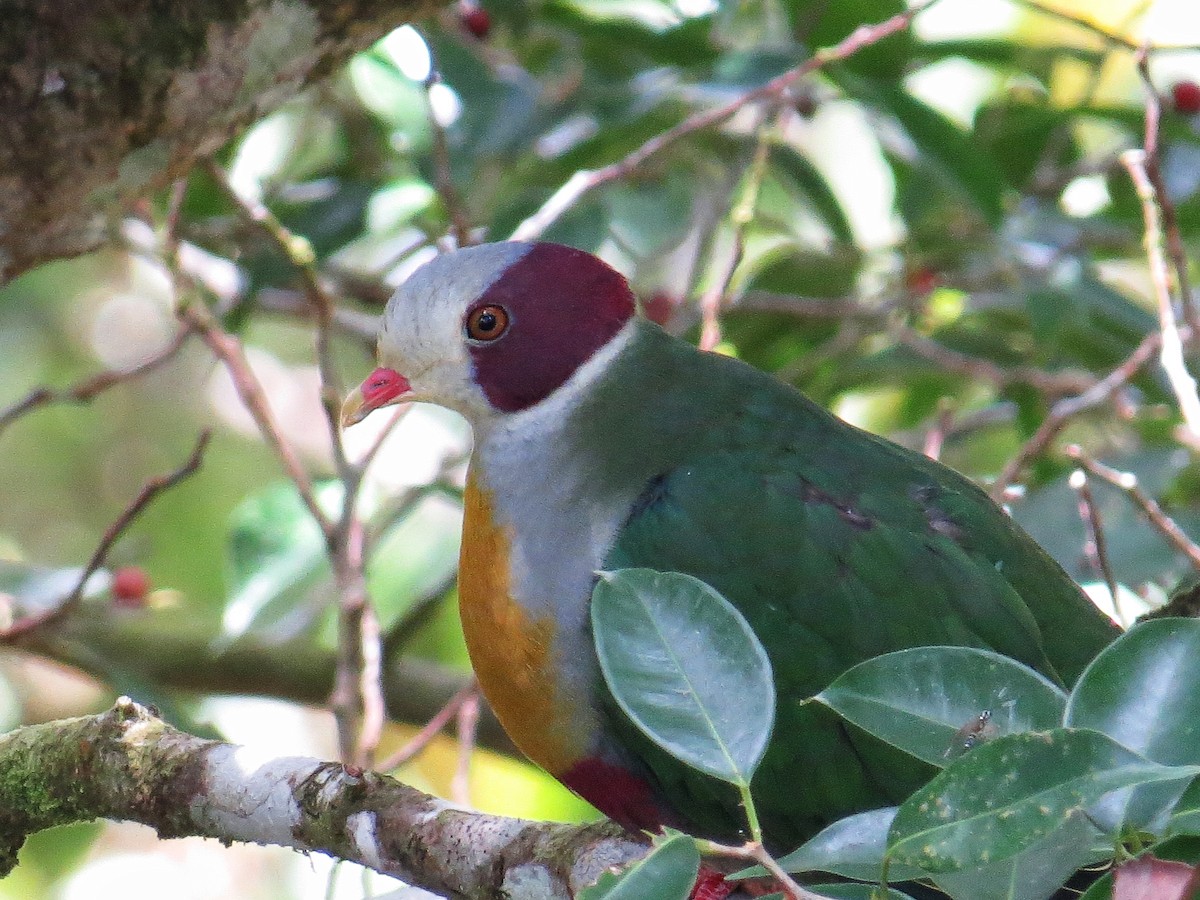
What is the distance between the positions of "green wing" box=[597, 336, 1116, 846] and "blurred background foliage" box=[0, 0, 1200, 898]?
614 millimetres

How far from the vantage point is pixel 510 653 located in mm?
2285

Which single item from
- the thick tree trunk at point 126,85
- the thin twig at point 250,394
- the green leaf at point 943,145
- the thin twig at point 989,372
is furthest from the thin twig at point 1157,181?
the thin twig at point 250,394

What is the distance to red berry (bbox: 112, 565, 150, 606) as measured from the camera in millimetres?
3559

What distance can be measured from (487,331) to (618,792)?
0.79 m

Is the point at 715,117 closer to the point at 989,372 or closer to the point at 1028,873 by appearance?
the point at 989,372

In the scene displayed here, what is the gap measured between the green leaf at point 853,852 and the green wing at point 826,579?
2.34 ft

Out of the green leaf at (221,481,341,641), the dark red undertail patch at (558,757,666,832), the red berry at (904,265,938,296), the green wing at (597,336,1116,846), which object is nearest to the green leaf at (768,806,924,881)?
the green wing at (597,336,1116,846)

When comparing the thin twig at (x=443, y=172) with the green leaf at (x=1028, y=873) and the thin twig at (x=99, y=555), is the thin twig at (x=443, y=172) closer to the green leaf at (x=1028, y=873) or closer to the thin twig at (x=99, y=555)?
the thin twig at (x=99, y=555)

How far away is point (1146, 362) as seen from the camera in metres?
3.32

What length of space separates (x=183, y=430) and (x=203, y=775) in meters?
4.88

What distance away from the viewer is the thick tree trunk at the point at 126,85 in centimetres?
222

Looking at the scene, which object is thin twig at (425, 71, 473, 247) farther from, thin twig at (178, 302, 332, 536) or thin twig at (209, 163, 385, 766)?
thin twig at (178, 302, 332, 536)

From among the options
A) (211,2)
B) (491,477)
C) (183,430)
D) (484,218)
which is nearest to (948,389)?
(484,218)

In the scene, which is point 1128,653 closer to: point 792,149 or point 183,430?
point 792,149
